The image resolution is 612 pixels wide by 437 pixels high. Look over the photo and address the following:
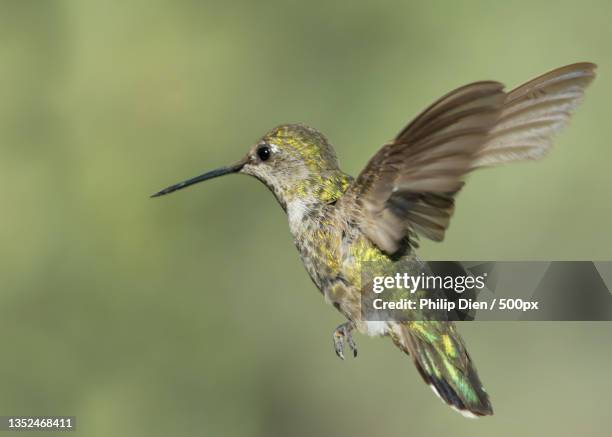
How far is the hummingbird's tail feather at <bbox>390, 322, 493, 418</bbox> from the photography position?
6.62 feet

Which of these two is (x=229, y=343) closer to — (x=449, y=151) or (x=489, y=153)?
(x=489, y=153)

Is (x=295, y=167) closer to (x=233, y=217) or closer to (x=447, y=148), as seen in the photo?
(x=447, y=148)

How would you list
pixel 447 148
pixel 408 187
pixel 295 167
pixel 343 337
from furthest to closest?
1. pixel 295 167
2. pixel 343 337
3. pixel 408 187
4. pixel 447 148

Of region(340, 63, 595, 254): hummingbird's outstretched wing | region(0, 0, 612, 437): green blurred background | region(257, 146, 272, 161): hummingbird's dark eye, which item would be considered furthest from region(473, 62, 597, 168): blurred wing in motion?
region(0, 0, 612, 437): green blurred background

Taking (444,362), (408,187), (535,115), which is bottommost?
(444,362)

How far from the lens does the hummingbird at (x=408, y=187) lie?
67.0 inches

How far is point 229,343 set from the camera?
15.0 ft

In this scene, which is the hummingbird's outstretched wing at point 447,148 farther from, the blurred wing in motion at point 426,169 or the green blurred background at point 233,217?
the green blurred background at point 233,217

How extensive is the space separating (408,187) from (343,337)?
1.41ft

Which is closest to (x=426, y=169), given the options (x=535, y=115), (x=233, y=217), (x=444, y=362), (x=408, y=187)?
(x=408, y=187)

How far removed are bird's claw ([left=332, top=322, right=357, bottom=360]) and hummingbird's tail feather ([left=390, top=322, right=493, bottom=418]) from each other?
0.13m

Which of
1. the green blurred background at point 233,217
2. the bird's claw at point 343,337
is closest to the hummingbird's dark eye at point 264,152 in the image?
the bird's claw at point 343,337

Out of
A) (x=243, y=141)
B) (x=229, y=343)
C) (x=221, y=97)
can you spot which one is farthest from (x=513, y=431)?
(x=221, y=97)

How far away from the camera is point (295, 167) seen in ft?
7.54
